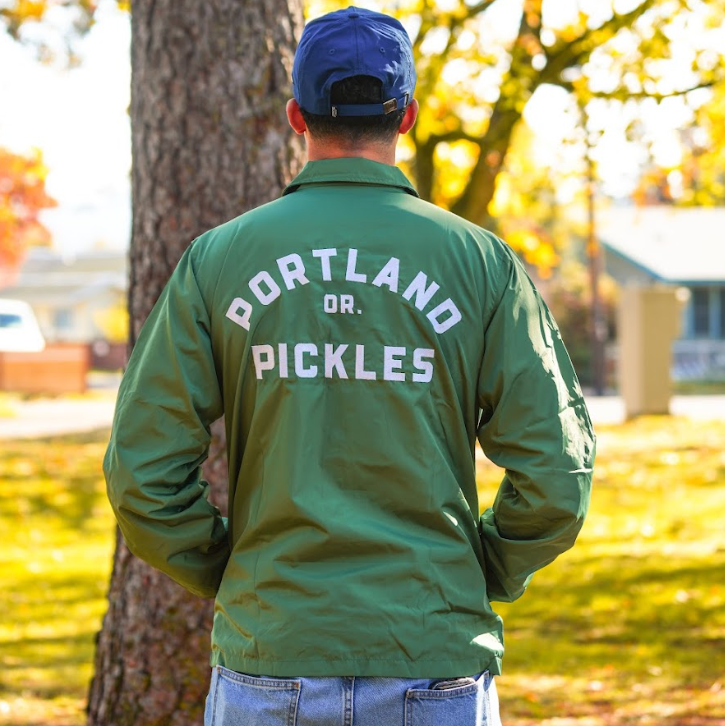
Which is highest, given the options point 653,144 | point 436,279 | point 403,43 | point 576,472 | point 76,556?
point 653,144

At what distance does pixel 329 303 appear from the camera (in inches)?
81.2

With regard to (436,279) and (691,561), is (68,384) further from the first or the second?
(436,279)

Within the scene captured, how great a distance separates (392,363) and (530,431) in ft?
0.94

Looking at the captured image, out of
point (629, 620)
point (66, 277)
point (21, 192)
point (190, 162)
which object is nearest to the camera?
point (190, 162)

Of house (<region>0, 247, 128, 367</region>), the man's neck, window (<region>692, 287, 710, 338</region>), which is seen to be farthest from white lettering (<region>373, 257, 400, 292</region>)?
house (<region>0, 247, 128, 367</region>)

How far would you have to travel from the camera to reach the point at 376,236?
2.08 meters

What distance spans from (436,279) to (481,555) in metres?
0.55

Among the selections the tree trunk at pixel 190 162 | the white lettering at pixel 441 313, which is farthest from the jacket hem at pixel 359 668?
the tree trunk at pixel 190 162

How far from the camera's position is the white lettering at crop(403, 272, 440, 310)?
206cm

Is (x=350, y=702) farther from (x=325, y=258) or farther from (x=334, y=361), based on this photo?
(x=325, y=258)

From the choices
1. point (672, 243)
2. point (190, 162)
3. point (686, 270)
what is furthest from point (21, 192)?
point (672, 243)

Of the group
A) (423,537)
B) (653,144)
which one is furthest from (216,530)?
(653,144)

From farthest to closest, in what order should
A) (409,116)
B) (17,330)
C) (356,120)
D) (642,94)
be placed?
(17,330)
(642,94)
(409,116)
(356,120)

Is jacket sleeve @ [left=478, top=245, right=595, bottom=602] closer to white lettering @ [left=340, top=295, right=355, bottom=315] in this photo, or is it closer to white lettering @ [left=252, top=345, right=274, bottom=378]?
white lettering @ [left=340, top=295, right=355, bottom=315]
